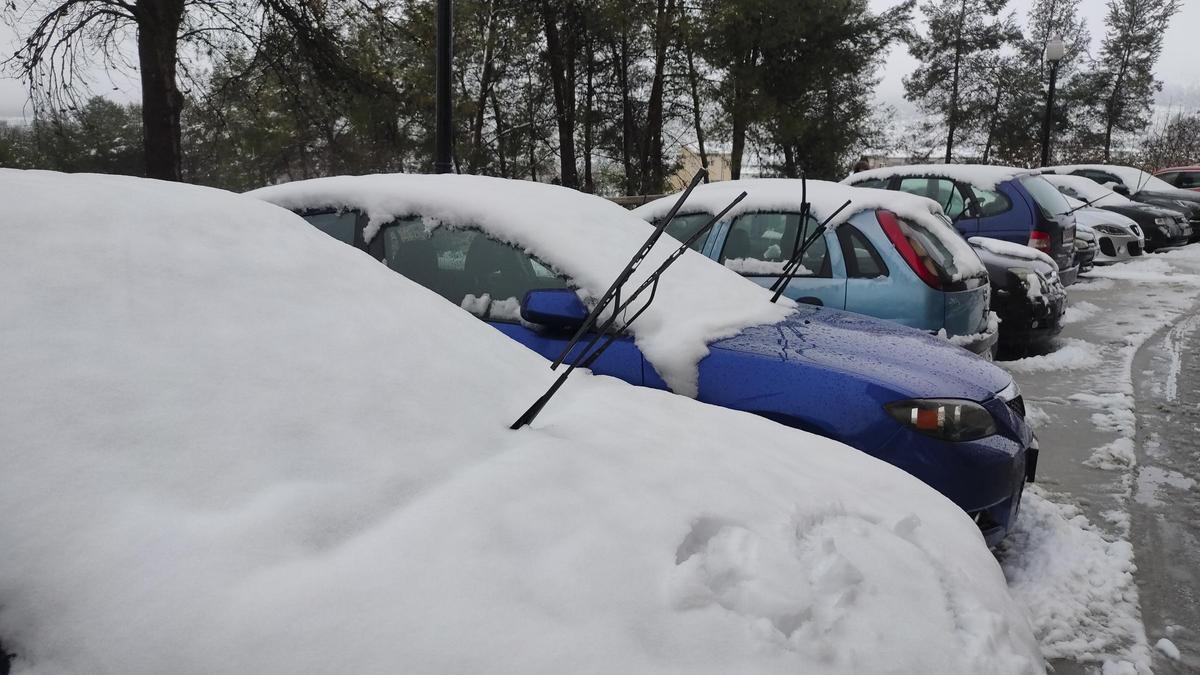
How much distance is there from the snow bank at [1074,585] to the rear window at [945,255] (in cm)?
159

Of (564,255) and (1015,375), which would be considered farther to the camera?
(1015,375)

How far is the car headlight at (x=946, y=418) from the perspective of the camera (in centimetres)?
295

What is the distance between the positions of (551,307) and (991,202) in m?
7.51

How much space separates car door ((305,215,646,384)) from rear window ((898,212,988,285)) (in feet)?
9.14

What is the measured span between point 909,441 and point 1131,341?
6225mm

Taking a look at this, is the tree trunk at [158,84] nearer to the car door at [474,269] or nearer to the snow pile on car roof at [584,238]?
the snow pile on car roof at [584,238]

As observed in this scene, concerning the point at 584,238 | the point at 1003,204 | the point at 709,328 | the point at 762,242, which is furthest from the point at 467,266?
the point at 1003,204

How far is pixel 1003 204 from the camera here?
8812mm

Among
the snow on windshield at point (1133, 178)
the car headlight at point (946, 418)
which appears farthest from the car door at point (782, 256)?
the snow on windshield at point (1133, 178)

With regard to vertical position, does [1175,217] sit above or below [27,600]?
above

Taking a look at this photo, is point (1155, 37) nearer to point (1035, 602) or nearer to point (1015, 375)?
point (1015, 375)

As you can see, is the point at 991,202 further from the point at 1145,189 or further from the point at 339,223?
the point at 1145,189

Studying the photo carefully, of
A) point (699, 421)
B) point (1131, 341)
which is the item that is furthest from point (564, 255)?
point (1131, 341)

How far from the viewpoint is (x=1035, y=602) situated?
307cm
